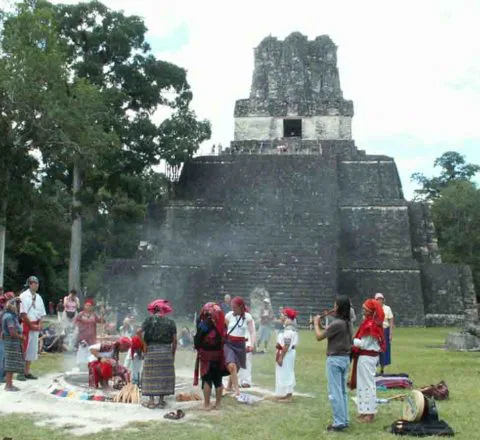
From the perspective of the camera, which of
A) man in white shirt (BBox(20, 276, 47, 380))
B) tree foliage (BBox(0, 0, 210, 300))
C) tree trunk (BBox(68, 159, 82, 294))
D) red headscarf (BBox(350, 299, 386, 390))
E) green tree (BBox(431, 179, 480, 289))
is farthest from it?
green tree (BBox(431, 179, 480, 289))

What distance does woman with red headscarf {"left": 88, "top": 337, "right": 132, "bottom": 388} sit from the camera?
7291mm

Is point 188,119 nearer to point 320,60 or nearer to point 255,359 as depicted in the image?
point 320,60

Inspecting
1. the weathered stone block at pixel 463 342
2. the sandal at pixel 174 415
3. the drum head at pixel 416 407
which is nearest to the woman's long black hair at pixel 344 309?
the drum head at pixel 416 407

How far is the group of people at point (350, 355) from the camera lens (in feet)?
18.9

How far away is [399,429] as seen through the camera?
5473 millimetres

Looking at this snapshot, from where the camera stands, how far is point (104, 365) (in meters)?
7.31

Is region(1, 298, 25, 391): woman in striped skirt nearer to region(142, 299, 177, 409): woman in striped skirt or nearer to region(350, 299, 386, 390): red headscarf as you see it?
region(142, 299, 177, 409): woman in striped skirt

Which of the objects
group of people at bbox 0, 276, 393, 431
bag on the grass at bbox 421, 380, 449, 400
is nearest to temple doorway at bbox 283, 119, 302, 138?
group of people at bbox 0, 276, 393, 431

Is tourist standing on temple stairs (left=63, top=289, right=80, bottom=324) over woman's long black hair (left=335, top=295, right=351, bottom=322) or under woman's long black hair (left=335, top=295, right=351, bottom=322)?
over

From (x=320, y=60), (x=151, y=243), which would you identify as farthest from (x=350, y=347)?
(x=320, y=60)

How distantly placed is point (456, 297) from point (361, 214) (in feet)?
12.8

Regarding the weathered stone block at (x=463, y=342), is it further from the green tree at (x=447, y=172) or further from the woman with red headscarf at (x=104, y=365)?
the green tree at (x=447, y=172)

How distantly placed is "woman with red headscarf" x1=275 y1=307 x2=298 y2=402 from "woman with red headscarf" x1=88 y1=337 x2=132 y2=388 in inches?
66.6

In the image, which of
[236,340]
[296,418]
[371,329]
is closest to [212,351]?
[236,340]
